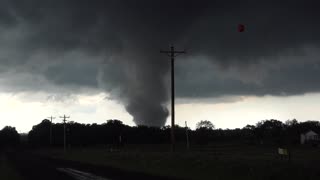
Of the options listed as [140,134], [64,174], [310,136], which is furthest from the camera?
[140,134]

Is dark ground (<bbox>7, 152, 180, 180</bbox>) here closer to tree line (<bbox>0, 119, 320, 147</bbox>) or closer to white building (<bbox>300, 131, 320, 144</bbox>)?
tree line (<bbox>0, 119, 320, 147</bbox>)

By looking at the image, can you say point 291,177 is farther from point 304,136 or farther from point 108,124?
point 108,124

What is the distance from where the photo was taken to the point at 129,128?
17150 centimetres

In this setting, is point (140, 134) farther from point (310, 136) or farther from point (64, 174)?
point (64, 174)

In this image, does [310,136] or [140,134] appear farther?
[140,134]

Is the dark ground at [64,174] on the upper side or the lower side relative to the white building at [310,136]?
lower

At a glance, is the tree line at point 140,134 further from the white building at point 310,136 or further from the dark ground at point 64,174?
the dark ground at point 64,174

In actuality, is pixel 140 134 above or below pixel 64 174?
above

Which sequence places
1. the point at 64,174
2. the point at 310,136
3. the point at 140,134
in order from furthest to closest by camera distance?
the point at 140,134 < the point at 310,136 < the point at 64,174

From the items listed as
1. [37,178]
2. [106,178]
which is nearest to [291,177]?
[106,178]

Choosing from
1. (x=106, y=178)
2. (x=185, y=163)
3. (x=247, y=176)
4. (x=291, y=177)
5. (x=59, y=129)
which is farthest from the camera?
(x=59, y=129)

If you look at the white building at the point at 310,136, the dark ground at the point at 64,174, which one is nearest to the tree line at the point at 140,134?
the white building at the point at 310,136

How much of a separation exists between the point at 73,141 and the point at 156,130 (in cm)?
2836

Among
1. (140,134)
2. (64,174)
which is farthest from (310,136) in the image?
(64,174)
